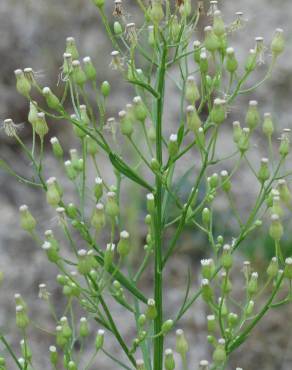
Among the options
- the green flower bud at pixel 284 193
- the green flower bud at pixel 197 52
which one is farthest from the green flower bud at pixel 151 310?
the green flower bud at pixel 197 52

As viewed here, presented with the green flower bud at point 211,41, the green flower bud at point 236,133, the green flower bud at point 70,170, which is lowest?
the green flower bud at point 70,170

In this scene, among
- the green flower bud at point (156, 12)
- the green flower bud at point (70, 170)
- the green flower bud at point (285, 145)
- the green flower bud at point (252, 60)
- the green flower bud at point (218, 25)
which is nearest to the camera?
the green flower bud at point (156, 12)

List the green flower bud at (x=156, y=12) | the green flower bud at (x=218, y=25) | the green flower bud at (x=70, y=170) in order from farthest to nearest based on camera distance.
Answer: the green flower bud at (x=70, y=170) → the green flower bud at (x=218, y=25) → the green flower bud at (x=156, y=12)

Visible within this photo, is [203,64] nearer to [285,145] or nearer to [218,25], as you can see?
[218,25]

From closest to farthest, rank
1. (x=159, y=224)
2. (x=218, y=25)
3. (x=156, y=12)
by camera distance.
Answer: (x=156, y=12) → (x=218, y=25) → (x=159, y=224)

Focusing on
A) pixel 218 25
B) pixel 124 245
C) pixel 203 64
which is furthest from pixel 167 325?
pixel 218 25

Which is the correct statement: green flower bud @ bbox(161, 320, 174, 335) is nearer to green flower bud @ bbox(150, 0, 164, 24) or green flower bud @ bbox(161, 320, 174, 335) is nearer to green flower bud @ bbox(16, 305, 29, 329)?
green flower bud @ bbox(16, 305, 29, 329)

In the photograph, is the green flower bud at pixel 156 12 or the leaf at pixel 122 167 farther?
the leaf at pixel 122 167

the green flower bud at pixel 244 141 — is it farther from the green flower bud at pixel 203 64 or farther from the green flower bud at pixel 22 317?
the green flower bud at pixel 22 317

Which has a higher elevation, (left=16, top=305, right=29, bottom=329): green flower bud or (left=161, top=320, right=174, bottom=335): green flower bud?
(left=16, top=305, right=29, bottom=329): green flower bud

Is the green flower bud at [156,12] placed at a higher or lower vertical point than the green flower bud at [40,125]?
higher

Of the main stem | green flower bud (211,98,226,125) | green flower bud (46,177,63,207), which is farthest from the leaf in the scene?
green flower bud (211,98,226,125)

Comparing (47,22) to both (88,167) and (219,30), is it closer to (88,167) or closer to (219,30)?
(88,167)
